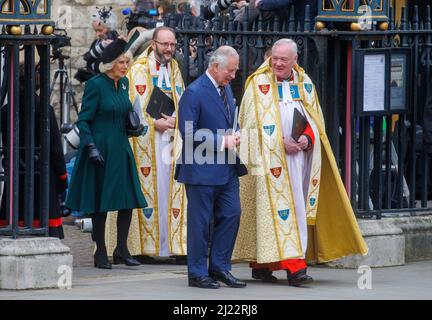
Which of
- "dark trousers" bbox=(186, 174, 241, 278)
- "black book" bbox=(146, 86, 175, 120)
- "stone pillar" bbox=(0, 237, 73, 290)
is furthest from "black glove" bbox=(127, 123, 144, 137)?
"stone pillar" bbox=(0, 237, 73, 290)

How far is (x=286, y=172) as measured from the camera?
12.3 metres

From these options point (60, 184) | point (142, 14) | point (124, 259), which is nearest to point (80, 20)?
point (142, 14)

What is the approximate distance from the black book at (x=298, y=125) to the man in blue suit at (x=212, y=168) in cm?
50

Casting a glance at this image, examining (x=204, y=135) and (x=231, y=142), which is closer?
(x=231, y=142)

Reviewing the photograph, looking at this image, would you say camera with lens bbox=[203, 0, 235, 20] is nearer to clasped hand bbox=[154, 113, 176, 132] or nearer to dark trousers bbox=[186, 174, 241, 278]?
clasped hand bbox=[154, 113, 176, 132]

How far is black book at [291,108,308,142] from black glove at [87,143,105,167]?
175 cm

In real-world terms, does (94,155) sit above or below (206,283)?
above

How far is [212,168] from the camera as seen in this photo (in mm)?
11883

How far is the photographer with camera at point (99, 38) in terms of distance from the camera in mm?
18375

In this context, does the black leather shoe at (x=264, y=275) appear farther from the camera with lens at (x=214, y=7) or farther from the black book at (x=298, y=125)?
the camera with lens at (x=214, y=7)

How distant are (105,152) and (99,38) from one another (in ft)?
21.1

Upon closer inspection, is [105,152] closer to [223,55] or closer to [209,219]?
[209,219]

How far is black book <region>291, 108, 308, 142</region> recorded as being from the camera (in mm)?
12242

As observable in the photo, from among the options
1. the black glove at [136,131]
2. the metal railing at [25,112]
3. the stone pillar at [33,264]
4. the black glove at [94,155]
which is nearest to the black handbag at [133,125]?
the black glove at [136,131]
